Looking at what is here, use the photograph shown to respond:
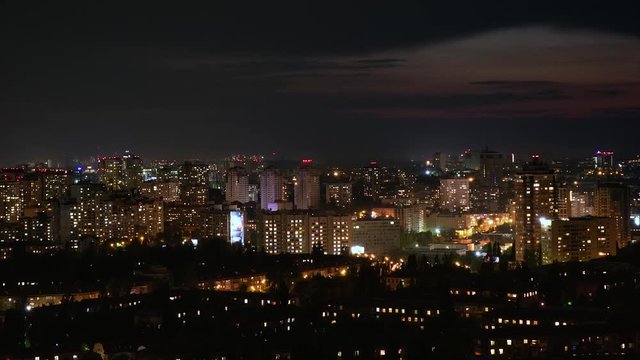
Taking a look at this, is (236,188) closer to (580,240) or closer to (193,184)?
(193,184)

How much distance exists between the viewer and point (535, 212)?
75.3 ft

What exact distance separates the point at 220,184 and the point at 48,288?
22809mm

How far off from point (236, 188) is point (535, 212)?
1354cm

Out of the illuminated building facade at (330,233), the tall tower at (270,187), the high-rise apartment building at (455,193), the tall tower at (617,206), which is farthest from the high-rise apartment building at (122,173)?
the tall tower at (617,206)

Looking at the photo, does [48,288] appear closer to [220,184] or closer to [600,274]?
[600,274]

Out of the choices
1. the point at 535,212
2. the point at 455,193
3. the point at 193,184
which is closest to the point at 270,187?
the point at 193,184

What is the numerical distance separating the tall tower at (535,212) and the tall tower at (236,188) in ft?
39.9

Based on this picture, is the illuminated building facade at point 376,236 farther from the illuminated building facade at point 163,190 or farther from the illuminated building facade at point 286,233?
the illuminated building facade at point 163,190

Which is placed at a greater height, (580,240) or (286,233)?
(286,233)

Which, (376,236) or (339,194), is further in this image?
(339,194)

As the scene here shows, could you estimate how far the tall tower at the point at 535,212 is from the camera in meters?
22.2

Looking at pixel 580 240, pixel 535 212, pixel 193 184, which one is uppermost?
pixel 193 184

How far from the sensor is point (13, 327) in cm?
1334

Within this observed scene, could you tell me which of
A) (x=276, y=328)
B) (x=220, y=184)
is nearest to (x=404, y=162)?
(x=220, y=184)
